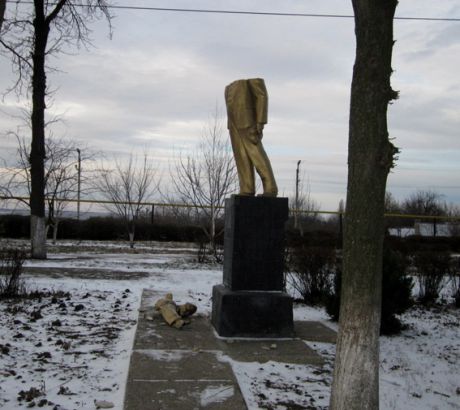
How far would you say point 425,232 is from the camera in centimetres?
2842

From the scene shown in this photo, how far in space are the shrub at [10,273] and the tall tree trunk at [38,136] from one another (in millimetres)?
5508

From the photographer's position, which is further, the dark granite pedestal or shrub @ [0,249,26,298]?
shrub @ [0,249,26,298]

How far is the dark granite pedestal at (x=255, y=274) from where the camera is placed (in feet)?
19.9

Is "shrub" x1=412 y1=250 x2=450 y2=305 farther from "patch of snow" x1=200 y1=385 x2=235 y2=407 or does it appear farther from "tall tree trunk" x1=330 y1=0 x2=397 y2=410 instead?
"tall tree trunk" x1=330 y1=0 x2=397 y2=410

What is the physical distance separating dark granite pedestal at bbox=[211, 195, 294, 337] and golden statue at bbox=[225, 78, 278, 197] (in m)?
0.33

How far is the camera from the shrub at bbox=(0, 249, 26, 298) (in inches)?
313

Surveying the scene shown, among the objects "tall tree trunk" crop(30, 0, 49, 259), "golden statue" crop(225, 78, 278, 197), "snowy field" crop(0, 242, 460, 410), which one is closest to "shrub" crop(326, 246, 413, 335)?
"snowy field" crop(0, 242, 460, 410)

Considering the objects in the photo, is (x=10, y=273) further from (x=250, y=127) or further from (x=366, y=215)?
(x=366, y=215)

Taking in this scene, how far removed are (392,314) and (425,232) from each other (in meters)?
22.9

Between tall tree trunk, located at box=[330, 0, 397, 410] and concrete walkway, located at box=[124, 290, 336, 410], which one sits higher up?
tall tree trunk, located at box=[330, 0, 397, 410]

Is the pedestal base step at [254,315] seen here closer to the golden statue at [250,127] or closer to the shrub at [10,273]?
the golden statue at [250,127]

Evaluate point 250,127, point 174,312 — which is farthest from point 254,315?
point 250,127

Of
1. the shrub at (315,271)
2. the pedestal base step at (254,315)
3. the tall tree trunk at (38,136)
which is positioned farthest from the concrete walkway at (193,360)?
the tall tree trunk at (38,136)

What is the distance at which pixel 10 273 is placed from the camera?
26.7 ft
